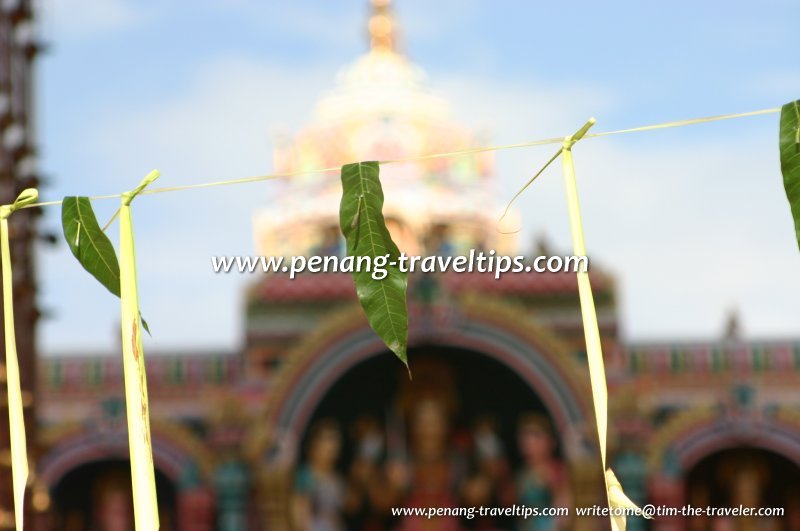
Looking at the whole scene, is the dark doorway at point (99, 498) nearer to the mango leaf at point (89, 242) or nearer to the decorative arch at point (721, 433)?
the decorative arch at point (721, 433)

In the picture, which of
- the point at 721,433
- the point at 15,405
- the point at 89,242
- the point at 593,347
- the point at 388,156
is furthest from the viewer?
the point at 388,156

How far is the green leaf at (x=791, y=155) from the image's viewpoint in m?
3.80

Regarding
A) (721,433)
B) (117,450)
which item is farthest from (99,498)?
(721,433)

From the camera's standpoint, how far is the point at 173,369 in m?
15.2

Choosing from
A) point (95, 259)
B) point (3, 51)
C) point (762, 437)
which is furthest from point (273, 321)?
point (95, 259)

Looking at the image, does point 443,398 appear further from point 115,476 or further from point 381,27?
point 381,27

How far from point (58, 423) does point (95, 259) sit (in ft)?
36.8

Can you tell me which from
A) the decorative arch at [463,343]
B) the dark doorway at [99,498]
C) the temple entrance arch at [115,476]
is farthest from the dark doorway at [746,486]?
the dark doorway at [99,498]

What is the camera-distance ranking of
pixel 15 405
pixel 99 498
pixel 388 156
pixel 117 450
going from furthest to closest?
pixel 388 156
pixel 99 498
pixel 117 450
pixel 15 405

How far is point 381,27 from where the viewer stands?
2819cm

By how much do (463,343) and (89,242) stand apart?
1077cm

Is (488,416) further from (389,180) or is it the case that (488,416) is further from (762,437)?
(389,180)

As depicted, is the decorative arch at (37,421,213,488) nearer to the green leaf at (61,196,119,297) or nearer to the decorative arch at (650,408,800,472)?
the decorative arch at (650,408,800,472)

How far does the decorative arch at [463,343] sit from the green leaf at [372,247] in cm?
1062
